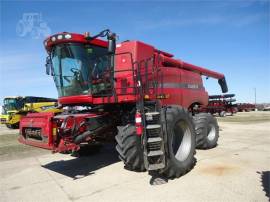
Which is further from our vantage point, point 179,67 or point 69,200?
point 179,67

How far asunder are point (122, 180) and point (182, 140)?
1854 millimetres

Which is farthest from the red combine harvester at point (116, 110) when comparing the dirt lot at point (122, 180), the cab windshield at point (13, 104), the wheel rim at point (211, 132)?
the cab windshield at point (13, 104)

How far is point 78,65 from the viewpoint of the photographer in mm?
6457

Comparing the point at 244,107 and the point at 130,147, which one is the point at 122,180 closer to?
the point at 130,147

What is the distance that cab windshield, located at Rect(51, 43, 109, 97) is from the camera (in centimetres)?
646

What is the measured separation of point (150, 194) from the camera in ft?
15.2

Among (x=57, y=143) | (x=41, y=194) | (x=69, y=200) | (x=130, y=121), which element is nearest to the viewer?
(x=69, y=200)

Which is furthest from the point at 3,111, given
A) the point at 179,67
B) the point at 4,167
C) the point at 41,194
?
the point at 41,194

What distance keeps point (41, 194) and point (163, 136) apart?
2531 mm

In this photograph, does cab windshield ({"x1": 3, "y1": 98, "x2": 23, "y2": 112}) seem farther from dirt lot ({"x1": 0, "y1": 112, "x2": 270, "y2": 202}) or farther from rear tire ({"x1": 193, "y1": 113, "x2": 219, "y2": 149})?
rear tire ({"x1": 193, "y1": 113, "x2": 219, "y2": 149})

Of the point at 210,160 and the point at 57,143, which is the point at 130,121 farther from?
the point at 210,160

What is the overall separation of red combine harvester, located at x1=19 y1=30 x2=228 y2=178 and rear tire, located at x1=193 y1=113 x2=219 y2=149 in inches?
47.8

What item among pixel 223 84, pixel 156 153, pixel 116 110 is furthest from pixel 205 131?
pixel 223 84

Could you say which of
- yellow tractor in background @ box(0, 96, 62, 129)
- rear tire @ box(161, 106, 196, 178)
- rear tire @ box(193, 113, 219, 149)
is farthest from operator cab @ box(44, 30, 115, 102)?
yellow tractor in background @ box(0, 96, 62, 129)
